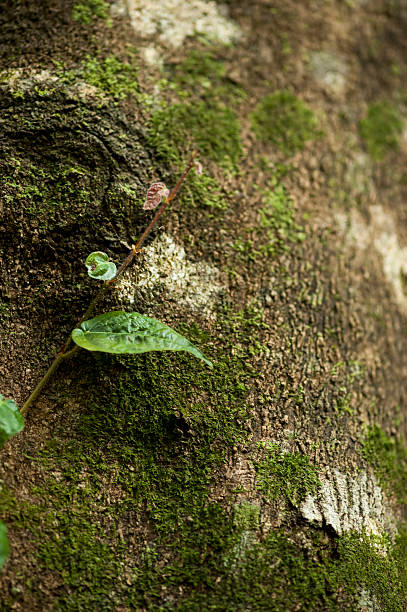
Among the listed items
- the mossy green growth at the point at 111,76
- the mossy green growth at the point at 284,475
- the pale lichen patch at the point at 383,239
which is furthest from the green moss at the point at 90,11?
the mossy green growth at the point at 284,475

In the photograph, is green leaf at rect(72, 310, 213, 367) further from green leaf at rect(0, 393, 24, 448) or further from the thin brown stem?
green leaf at rect(0, 393, 24, 448)

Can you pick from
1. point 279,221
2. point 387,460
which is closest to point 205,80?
point 279,221

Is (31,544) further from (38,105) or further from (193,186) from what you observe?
(38,105)

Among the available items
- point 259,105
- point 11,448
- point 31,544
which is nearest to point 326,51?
point 259,105

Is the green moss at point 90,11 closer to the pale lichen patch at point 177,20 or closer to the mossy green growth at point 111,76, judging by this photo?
the pale lichen patch at point 177,20

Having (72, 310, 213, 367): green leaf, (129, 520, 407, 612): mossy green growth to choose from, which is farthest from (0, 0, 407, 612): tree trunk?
(72, 310, 213, 367): green leaf

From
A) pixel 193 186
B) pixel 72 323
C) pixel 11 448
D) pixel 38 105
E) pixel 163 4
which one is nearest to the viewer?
pixel 11 448

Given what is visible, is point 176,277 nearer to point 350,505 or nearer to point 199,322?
point 199,322

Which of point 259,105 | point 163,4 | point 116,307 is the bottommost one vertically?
point 116,307
